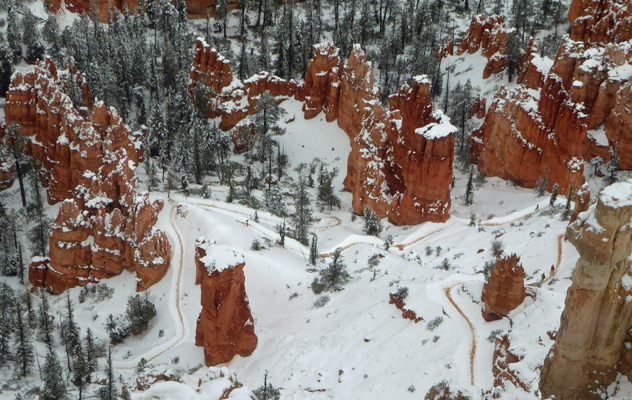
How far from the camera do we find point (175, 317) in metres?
41.8

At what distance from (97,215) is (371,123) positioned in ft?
87.2

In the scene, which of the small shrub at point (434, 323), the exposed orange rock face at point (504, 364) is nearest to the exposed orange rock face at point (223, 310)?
the small shrub at point (434, 323)

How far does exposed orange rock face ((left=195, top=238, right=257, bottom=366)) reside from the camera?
36.5 meters

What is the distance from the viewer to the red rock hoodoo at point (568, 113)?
54.0 meters

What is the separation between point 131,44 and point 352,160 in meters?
36.3

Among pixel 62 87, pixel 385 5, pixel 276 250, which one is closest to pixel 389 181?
pixel 276 250

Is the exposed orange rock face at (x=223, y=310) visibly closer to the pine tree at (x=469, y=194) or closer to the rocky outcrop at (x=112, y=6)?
the pine tree at (x=469, y=194)

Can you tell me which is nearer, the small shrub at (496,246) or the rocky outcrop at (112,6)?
the small shrub at (496,246)

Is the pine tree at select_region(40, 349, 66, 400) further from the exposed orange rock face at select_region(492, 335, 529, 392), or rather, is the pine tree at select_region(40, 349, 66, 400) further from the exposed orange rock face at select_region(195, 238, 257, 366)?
the exposed orange rock face at select_region(492, 335, 529, 392)

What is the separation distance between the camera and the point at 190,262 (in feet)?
150

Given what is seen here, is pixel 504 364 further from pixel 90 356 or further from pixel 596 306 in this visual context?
pixel 90 356

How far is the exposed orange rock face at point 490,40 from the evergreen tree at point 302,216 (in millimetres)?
27076

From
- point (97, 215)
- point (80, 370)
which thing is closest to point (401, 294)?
point (80, 370)

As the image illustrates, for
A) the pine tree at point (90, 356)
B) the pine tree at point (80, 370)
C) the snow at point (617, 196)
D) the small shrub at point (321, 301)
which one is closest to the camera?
the snow at point (617, 196)
